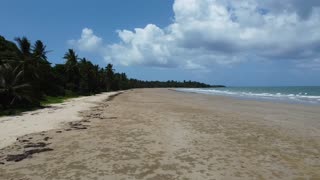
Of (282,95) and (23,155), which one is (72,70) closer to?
(282,95)

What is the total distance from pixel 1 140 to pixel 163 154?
23.3ft

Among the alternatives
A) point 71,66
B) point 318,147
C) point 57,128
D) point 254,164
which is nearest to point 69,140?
point 57,128

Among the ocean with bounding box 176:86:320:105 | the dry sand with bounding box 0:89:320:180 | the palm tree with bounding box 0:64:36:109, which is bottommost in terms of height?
the dry sand with bounding box 0:89:320:180

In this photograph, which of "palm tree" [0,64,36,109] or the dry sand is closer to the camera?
the dry sand

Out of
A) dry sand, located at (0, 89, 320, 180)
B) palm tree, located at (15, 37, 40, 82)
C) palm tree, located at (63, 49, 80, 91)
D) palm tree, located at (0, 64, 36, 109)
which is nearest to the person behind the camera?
dry sand, located at (0, 89, 320, 180)

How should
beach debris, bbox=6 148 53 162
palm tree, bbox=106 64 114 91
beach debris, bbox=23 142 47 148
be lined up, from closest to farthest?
beach debris, bbox=6 148 53 162 < beach debris, bbox=23 142 47 148 < palm tree, bbox=106 64 114 91

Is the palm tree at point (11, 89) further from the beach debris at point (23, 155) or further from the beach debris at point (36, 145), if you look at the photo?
the beach debris at point (23, 155)

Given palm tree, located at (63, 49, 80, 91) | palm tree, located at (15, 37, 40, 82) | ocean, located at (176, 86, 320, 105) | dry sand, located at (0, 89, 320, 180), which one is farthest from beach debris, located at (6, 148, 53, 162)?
palm tree, located at (63, 49, 80, 91)

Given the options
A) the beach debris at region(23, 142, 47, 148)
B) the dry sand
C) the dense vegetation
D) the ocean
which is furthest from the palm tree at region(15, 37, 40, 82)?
the ocean

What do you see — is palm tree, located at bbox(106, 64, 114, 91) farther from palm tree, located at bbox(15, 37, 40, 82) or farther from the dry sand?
the dry sand

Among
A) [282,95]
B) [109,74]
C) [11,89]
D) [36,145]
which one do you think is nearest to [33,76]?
[11,89]

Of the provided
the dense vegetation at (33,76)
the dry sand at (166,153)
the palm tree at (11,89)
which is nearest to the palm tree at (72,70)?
the dense vegetation at (33,76)

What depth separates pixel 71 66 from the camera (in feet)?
239

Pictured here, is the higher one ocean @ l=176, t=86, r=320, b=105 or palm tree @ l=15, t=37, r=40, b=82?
palm tree @ l=15, t=37, r=40, b=82
